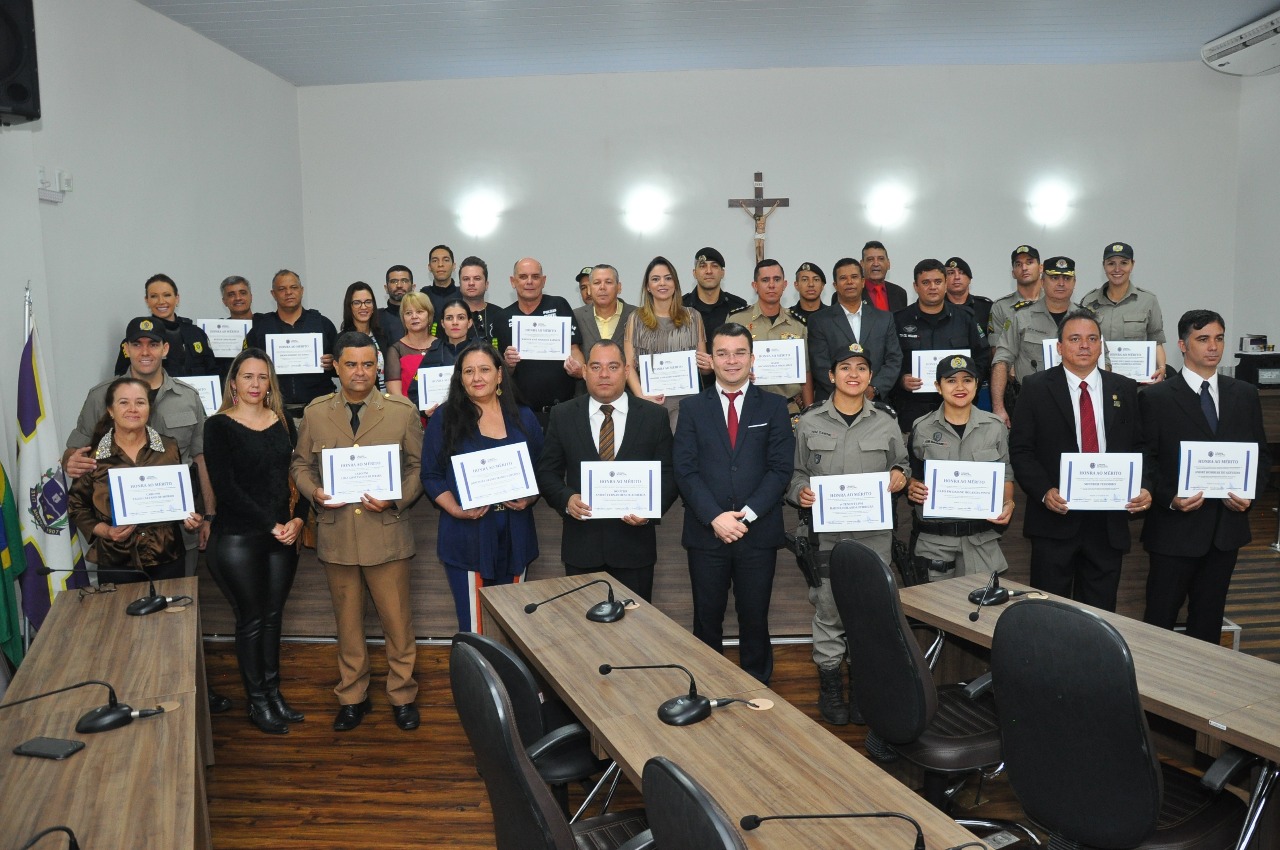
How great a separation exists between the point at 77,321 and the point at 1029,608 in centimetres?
565

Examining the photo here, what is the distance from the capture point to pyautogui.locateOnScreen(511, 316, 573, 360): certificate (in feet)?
17.6

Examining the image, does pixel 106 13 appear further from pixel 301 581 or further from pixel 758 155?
pixel 758 155

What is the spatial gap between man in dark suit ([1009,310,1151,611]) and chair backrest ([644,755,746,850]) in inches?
125

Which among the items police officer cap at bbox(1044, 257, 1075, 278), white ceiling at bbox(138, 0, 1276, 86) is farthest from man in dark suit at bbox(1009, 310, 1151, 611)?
white ceiling at bbox(138, 0, 1276, 86)

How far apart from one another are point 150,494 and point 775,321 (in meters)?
3.39

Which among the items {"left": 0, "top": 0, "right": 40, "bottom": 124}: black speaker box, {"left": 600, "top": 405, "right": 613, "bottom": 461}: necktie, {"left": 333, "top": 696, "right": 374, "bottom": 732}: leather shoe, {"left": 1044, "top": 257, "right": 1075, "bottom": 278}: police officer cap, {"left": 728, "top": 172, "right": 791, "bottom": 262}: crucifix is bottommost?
{"left": 333, "top": 696, "right": 374, "bottom": 732}: leather shoe

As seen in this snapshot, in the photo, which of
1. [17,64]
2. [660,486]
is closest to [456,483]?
[660,486]

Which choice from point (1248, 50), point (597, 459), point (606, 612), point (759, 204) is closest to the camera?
point (606, 612)

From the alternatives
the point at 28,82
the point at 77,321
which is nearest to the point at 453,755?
the point at 28,82

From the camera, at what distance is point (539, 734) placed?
112 inches

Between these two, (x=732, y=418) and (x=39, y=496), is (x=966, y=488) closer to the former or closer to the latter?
(x=732, y=418)

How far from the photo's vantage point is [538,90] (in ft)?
30.6

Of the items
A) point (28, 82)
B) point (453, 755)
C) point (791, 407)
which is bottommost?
point (453, 755)

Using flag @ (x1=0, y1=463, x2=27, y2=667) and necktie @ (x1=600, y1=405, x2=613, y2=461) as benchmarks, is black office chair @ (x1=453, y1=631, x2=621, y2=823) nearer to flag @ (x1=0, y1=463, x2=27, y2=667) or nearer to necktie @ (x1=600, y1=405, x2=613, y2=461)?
necktie @ (x1=600, y1=405, x2=613, y2=461)
